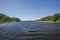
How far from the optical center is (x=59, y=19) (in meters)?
147

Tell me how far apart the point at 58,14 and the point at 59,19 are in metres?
17.4

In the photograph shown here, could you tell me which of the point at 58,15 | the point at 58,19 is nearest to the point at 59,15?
the point at 58,15

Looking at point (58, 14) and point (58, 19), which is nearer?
point (58, 19)

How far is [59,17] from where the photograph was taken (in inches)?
6014

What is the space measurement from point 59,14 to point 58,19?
51.4 feet

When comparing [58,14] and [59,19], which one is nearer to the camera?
[59,19]

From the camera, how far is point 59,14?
163 m

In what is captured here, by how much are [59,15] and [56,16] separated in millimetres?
3933

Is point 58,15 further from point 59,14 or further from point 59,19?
point 59,19

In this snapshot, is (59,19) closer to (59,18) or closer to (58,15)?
(59,18)

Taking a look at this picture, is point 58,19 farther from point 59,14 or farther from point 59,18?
point 59,14

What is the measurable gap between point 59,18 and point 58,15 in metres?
10.9

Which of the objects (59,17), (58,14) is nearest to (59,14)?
(58,14)

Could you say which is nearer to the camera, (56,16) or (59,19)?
(59,19)
